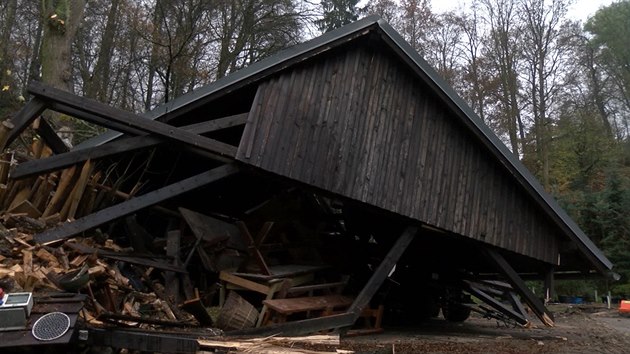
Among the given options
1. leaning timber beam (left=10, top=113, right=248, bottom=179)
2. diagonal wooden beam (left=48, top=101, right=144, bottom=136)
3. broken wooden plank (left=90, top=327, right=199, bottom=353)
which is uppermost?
diagonal wooden beam (left=48, top=101, right=144, bottom=136)

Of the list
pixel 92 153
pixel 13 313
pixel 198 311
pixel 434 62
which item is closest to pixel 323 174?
pixel 198 311

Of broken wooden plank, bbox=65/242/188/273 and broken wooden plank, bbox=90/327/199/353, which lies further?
broken wooden plank, bbox=65/242/188/273

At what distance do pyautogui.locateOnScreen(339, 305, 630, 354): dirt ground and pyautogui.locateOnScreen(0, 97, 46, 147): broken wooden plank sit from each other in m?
5.06

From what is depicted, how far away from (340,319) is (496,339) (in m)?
3.91

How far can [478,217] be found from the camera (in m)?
10.5

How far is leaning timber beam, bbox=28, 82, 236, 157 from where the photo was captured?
724 centimetres

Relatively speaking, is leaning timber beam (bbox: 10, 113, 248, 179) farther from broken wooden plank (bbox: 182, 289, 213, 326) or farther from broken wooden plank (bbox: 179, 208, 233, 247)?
broken wooden plank (bbox: 182, 289, 213, 326)

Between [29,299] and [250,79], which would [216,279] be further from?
[29,299]

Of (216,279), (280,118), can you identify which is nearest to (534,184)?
(280,118)

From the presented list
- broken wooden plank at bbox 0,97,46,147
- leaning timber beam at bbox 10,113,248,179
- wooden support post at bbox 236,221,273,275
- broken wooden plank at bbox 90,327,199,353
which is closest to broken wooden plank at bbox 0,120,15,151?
broken wooden plank at bbox 0,97,46,147

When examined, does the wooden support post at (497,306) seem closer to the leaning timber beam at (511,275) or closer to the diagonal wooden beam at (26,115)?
the leaning timber beam at (511,275)

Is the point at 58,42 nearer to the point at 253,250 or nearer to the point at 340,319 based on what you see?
the point at 253,250

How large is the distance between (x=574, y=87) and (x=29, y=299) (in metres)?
36.5

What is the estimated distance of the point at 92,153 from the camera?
759 centimetres
